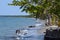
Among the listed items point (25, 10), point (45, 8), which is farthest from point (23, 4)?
point (45, 8)

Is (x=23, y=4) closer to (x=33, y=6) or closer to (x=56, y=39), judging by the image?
(x=33, y=6)

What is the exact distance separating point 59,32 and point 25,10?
16.0ft

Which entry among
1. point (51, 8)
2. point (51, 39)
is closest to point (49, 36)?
point (51, 39)

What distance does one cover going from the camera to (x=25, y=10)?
6859 millimetres

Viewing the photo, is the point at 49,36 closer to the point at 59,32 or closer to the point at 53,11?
the point at 59,32

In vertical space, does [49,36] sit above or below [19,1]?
below

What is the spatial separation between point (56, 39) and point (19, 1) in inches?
193

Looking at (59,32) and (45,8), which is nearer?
(45,8)

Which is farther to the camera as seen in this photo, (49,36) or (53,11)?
(49,36)

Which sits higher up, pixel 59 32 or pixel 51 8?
pixel 51 8

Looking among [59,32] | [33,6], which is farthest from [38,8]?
[59,32]

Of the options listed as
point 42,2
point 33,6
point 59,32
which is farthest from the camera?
point 59,32

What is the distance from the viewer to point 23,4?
7.02 metres

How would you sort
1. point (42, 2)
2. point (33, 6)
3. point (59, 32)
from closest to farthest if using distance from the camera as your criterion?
point (33, 6), point (42, 2), point (59, 32)
